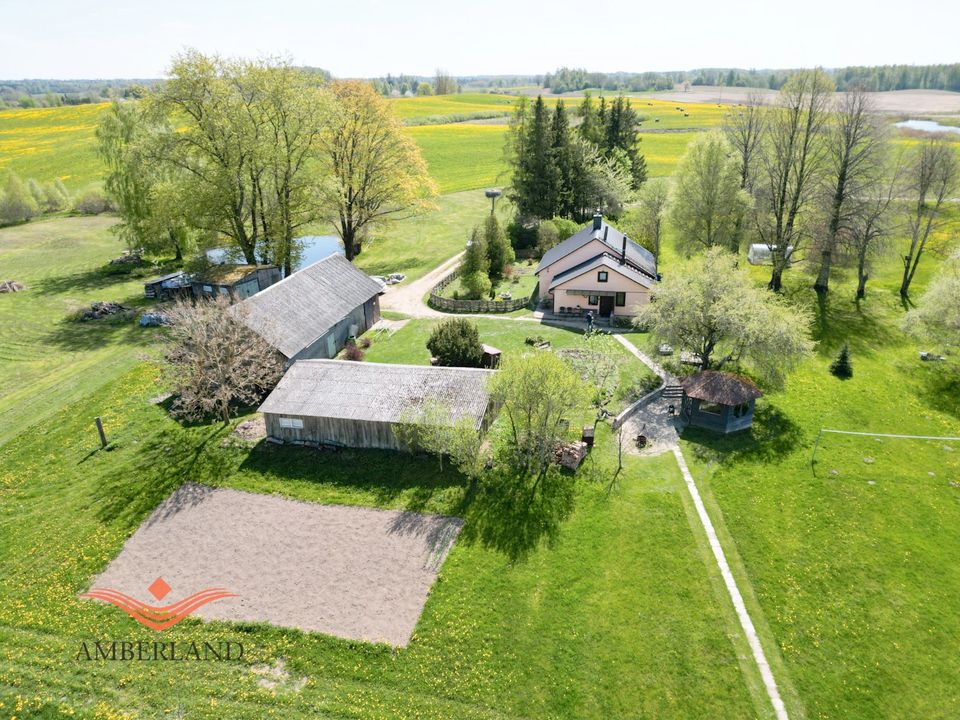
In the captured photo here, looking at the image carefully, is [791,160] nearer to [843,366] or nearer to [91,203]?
[843,366]

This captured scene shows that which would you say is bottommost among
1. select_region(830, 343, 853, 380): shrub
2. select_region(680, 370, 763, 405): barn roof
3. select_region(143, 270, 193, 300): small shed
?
select_region(830, 343, 853, 380): shrub

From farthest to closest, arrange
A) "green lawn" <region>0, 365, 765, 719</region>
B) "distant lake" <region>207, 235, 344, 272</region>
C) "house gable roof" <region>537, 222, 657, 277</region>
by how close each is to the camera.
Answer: "distant lake" <region>207, 235, 344, 272</region> → "house gable roof" <region>537, 222, 657, 277</region> → "green lawn" <region>0, 365, 765, 719</region>

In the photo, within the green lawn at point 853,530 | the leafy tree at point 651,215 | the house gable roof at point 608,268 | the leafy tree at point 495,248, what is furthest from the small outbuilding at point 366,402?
the leafy tree at point 651,215

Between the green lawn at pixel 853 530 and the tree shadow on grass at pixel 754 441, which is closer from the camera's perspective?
the green lawn at pixel 853 530

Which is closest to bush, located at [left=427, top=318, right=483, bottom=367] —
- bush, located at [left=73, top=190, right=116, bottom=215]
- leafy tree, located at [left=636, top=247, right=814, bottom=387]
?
leafy tree, located at [left=636, top=247, right=814, bottom=387]

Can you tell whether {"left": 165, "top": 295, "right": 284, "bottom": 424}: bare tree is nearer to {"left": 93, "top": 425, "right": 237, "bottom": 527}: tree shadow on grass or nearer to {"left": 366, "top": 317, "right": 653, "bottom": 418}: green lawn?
{"left": 93, "top": 425, "right": 237, "bottom": 527}: tree shadow on grass

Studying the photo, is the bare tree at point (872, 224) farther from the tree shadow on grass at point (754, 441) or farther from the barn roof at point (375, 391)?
the barn roof at point (375, 391)
